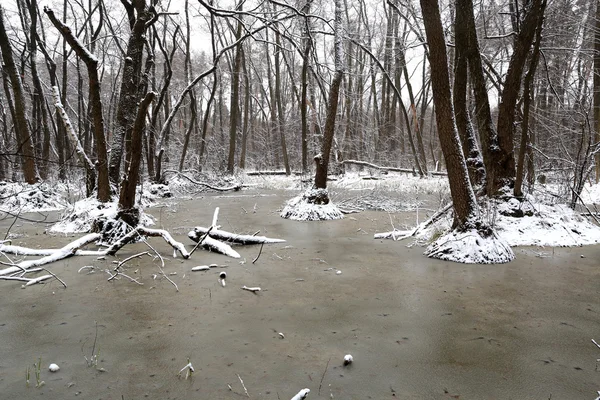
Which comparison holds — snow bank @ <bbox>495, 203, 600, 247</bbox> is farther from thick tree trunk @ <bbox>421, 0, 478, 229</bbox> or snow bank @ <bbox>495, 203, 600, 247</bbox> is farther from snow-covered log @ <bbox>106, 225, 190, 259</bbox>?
snow-covered log @ <bbox>106, 225, 190, 259</bbox>

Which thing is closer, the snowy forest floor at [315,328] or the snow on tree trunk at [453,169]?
the snowy forest floor at [315,328]

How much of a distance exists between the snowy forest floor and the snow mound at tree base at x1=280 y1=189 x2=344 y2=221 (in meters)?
3.51

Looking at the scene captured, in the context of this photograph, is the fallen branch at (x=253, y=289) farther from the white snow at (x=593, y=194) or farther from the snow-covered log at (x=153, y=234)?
the white snow at (x=593, y=194)

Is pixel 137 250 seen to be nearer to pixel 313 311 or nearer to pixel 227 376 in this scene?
pixel 313 311

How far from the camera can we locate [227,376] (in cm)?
264

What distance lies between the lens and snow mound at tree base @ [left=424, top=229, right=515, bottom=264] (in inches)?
222

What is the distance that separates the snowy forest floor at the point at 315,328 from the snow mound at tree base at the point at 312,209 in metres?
3.51

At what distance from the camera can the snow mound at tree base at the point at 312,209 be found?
9.85 m

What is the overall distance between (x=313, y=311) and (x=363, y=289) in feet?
3.00

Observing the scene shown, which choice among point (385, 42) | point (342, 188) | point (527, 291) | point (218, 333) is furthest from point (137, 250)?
point (385, 42)

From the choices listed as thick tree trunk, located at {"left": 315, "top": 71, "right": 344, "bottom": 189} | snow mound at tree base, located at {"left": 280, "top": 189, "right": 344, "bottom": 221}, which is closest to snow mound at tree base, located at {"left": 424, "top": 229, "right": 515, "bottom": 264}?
snow mound at tree base, located at {"left": 280, "top": 189, "right": 344, "bottom": 221}

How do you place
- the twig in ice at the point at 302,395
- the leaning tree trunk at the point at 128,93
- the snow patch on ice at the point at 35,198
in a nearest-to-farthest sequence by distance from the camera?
the twig in ice at the point at 302,395, the leaning tree trunk at the point at 128,93, the snow patch on ice at the point at 35,198

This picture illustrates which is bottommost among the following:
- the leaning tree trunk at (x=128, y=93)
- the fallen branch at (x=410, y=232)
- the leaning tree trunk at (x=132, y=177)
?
the fallen branch at (x=410, y=232)

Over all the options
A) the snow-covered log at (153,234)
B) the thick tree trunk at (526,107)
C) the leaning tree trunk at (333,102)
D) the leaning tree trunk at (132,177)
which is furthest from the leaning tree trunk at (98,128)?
the thick tree trunk at (526,107)
